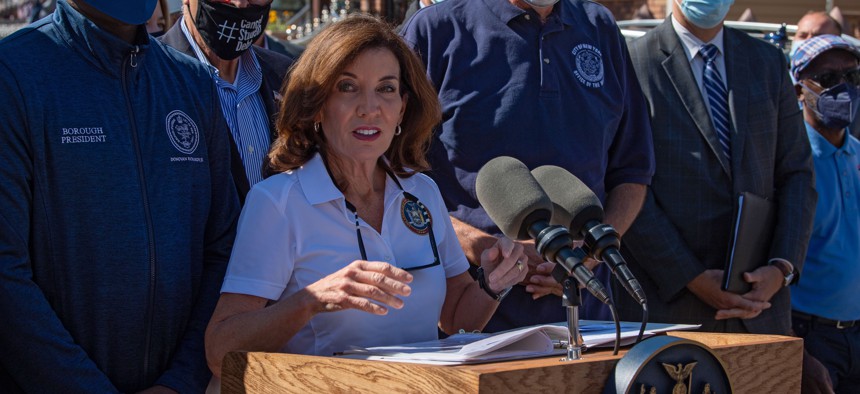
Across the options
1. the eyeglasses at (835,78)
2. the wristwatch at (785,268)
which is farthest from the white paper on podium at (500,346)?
the eyeglasses at (835,78)

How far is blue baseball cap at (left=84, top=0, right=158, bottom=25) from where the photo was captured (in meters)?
3.07

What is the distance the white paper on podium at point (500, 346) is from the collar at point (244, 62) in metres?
1.63

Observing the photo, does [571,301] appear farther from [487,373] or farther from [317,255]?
[317,255]

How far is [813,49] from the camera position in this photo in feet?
19.4

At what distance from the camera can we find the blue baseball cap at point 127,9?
121 inches

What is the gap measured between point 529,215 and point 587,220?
0.15 meters

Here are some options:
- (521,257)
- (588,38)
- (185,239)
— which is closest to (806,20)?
(588,38)

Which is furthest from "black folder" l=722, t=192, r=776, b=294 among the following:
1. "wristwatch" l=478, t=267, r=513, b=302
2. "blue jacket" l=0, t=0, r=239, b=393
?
"blue jacket" l=0, t=0, r=239, b=393

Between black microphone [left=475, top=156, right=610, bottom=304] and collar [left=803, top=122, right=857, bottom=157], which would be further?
collar [left=803, top=122, right=857, bottom=157]

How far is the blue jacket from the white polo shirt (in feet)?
0.85

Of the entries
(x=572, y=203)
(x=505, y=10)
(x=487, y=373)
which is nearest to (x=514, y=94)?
(x=505, y=10)

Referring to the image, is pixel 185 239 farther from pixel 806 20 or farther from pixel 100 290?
pixel 806 20

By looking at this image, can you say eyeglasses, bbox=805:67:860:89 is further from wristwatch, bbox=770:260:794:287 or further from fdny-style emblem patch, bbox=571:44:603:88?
fdny-style emblem patch, bbox=571:44:603:88

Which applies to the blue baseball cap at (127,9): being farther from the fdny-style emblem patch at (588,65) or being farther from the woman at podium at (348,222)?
the fdny-style emblem patch at (588,65)
